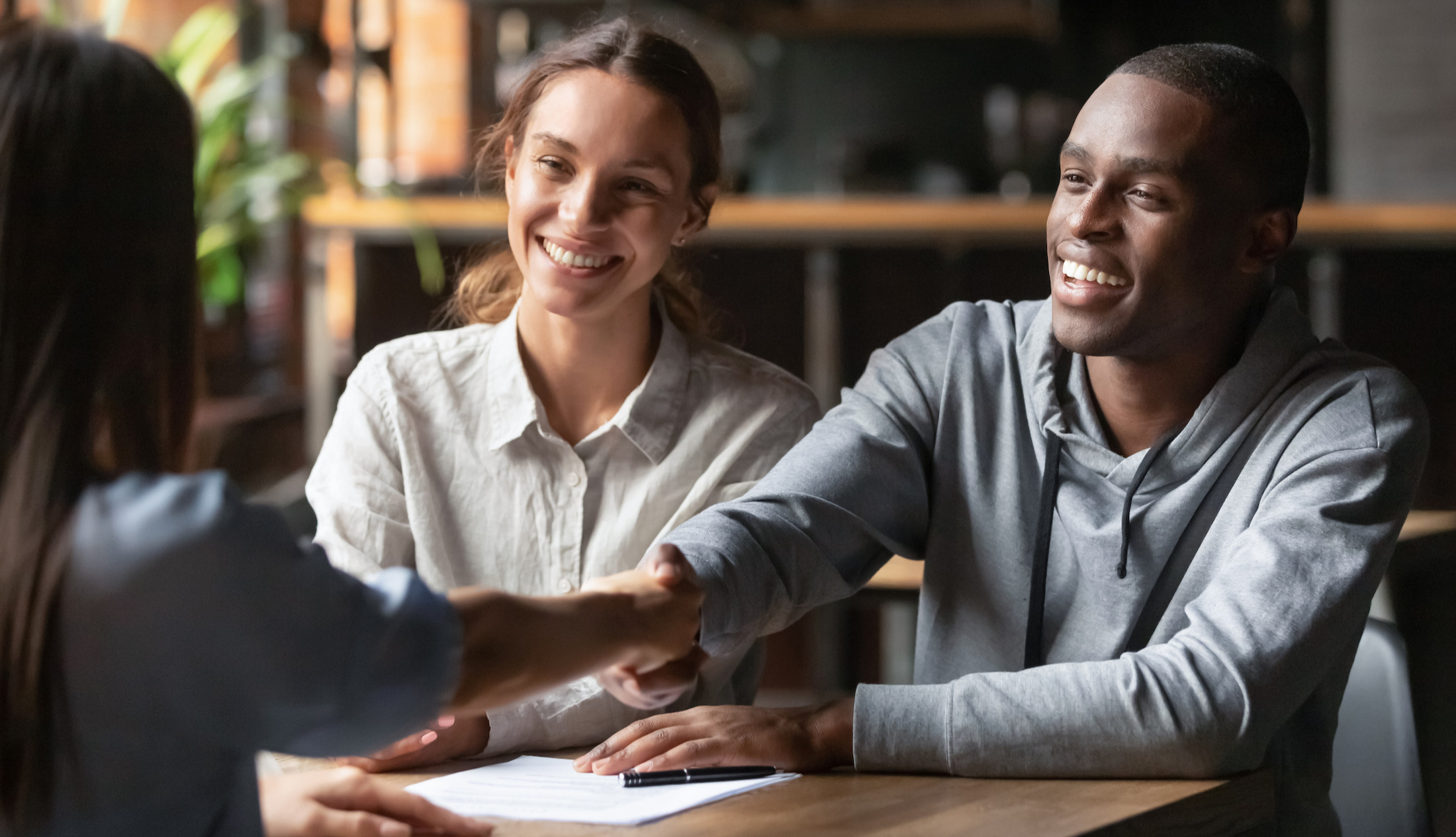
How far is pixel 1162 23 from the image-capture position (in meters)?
6.11

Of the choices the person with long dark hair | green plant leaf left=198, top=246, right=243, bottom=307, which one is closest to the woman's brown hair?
the person with long dark hair

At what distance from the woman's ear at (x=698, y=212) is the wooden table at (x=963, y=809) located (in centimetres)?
71

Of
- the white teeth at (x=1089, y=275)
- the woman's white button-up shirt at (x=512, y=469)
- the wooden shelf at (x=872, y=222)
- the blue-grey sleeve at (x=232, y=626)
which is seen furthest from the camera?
the wooden shelf at (x=872, y=222)

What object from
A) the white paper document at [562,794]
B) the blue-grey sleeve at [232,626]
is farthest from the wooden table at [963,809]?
the blue-grey sleeve at [232,626]

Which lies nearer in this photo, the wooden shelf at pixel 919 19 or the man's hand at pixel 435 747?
the man's hand at pixel 435 747

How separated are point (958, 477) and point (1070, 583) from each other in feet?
0.54

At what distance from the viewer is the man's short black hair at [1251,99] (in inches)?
56.7

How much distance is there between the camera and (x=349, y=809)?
1039 mm

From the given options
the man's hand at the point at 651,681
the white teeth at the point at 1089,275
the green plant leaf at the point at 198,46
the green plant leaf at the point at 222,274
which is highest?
the green plant leaf at the point at 198,46

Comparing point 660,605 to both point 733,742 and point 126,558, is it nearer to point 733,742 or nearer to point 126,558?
point 733,742

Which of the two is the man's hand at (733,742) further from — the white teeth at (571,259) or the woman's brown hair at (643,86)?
the woman's brown hair at (643,86)

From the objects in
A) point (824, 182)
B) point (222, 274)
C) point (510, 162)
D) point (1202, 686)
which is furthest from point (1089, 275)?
point (824, 182)

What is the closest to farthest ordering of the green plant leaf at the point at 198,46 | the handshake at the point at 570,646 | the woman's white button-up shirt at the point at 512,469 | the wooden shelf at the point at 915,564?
1. the handshake at the point at 570,646
2. the woman's white button-up shirt at the point at 512,469
3. the wooden shelf at the point at 915,564
4. the green plant leaf at the point at 198,46

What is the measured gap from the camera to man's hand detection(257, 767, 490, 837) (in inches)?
40.0
